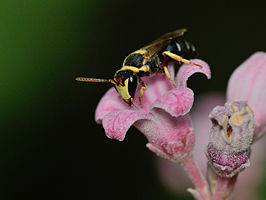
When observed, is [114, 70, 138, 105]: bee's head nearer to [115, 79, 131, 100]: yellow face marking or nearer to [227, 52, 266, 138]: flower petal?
[115, 79, 131, 100]: yellow face marking

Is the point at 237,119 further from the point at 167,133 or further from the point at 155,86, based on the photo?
the point at 155,86

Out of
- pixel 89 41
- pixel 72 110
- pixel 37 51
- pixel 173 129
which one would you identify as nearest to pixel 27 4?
pixel 37 51

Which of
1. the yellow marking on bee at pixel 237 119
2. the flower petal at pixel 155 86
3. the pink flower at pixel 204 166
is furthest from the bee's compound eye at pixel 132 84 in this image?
the pink flower at pixel 204 166

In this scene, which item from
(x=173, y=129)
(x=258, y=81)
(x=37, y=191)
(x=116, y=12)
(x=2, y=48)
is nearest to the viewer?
(x=173, y=129)

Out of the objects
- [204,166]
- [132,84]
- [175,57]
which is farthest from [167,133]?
[204,166]

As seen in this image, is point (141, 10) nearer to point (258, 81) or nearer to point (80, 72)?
point (80, 72)

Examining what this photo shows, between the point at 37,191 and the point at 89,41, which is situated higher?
the point at 89,41
